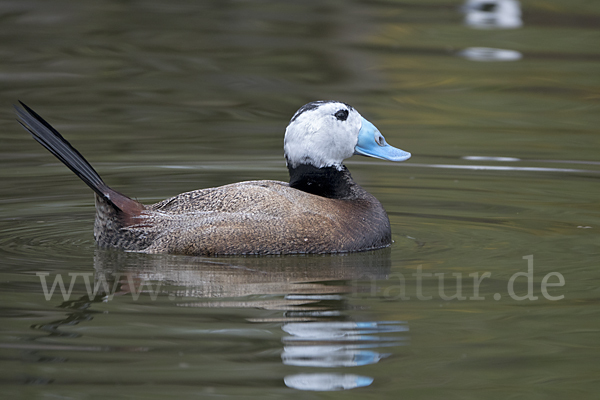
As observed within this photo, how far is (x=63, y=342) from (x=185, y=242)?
1.43m

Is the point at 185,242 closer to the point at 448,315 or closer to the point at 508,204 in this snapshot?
the point at 448,315

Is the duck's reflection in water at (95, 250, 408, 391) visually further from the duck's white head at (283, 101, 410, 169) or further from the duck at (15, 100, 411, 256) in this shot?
the duck's white head at (283, 101, 410, 169)

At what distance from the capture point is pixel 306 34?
13.0m

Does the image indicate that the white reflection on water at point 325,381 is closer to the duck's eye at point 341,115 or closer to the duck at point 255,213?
the duck at point 255,213

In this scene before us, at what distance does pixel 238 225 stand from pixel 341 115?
0.96 meters

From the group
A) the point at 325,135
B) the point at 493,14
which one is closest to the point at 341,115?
the point at 325,135

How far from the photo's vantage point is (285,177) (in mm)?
8156

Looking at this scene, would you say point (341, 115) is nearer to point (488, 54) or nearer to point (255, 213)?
point (255, 213)

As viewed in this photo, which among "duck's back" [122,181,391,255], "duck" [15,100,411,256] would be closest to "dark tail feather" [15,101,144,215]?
"duck" [15,100,411,256]

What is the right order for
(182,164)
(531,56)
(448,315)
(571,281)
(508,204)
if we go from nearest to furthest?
(448,315) < (571,281) < (508,204) < (182,164) < (531,56)

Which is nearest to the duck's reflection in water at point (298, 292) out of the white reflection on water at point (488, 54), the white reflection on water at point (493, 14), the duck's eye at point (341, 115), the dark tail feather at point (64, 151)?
the dark tail feather at point (64, 151)

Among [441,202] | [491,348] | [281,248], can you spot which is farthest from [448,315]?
[441,202]

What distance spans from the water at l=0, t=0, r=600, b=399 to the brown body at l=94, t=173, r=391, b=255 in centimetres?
10

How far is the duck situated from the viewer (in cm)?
532
